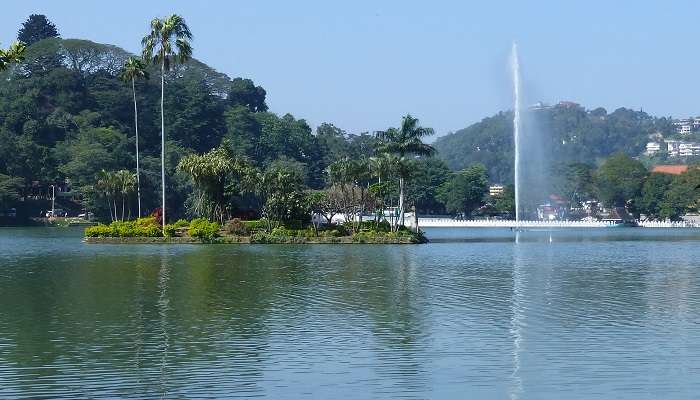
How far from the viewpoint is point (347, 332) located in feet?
111

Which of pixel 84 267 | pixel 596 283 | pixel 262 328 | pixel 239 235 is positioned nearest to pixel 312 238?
pixel 239 235

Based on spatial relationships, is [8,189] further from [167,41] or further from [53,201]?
[167,41]

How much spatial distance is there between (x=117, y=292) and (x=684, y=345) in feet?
83.7

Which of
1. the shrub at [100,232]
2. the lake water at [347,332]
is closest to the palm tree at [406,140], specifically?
the shrub at [100,232]

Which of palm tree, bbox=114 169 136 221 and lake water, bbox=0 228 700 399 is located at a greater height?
palm tree, bbox=114 169 136 221

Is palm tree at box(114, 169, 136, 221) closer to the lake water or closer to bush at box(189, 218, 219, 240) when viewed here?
bush at box(189, 218, 219, 240)

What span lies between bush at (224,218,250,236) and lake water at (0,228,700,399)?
108 feet

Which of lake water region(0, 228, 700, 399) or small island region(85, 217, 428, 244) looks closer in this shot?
lake water region(0, 228, 700, 399)

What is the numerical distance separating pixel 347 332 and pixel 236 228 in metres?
64.9

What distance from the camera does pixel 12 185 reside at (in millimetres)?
158125

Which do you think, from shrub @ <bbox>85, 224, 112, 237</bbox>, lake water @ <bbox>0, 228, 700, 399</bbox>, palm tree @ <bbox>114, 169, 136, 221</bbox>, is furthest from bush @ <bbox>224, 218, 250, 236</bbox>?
lake water @ <bbox>0, 228, 700, 399</bbox>

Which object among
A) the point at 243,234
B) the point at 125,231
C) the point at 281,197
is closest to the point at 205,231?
the point at 243,234

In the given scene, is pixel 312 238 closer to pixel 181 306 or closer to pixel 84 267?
pixel 84 267

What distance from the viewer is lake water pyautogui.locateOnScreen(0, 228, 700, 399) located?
1001 inches
